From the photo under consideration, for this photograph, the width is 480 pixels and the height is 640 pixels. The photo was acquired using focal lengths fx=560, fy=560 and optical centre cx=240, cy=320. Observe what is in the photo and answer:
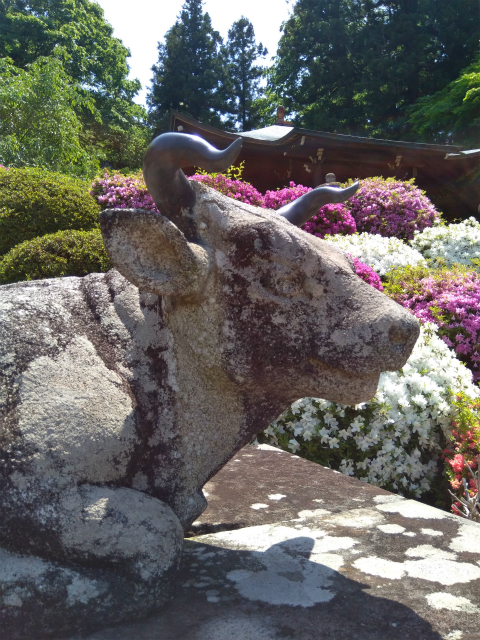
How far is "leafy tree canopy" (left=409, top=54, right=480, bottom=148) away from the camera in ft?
64.3

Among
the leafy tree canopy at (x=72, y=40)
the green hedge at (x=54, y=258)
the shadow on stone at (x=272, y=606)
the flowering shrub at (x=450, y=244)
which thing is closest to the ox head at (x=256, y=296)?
the shadow on stone at (x=272, y=606)

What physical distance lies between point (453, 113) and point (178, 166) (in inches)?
852

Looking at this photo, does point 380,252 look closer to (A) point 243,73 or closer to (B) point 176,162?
(B) point 176,162

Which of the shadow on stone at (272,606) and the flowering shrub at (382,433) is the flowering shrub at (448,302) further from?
the shadow on stone at (272,606)

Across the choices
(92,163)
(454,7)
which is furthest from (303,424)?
(454,7)

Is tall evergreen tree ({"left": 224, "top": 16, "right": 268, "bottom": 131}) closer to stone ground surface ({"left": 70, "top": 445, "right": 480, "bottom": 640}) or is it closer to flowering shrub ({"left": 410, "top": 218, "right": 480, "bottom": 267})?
flowering shrub ({"left": 410, "top": 218, "right": 480, "bottom": 267})

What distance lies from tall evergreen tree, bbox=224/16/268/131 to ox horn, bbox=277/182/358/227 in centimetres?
A: 3008

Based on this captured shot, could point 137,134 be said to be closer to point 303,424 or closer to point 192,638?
point 303,424

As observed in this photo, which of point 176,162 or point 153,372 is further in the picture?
point 153,372

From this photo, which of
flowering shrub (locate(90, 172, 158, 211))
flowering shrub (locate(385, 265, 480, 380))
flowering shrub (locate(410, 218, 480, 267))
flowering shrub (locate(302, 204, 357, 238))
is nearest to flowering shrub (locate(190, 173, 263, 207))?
flowering shrub (locate(90, 172, 158, 211))

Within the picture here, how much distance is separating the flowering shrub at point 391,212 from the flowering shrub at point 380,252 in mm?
2017

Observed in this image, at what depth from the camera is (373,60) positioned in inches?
987

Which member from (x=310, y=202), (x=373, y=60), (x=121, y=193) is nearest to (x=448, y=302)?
(x=310, y=202)

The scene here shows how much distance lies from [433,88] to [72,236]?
23925 millimetres
